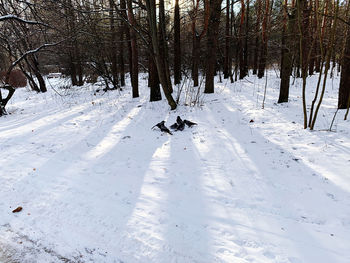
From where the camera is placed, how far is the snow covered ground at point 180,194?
202 centimetres

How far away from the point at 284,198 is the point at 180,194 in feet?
4.56

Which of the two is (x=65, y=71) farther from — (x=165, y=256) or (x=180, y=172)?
(x=165, y=256)

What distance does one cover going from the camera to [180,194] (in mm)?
2885

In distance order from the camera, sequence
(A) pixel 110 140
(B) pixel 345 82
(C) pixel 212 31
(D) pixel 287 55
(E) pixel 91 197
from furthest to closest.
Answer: (C) pixel 212 31 < (D) pixel 287 55 < (B) pixel 345 82 < (A) pixel 110 140 < (E) pixel 91 197

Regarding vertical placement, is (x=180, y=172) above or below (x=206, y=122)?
below

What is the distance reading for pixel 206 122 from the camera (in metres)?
5.84

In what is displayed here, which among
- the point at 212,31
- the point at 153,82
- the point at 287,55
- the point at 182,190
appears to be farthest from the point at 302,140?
the point at 212,31

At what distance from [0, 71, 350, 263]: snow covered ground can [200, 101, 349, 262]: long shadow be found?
0.01 meters

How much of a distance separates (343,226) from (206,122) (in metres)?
3.97

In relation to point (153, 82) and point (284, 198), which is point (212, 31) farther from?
point (284, 198)

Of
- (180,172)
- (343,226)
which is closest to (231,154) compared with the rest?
(180,172)

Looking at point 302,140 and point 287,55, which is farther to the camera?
point 287,55

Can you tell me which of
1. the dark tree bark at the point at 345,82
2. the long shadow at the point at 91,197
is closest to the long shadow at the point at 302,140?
the dark tree bark at the point at 345,82

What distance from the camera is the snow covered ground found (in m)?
2.02
